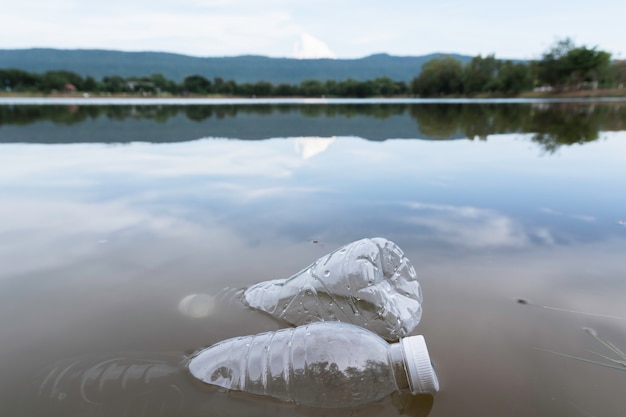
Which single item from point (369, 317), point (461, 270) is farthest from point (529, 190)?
point (369, 317)

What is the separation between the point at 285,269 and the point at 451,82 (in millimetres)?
80764

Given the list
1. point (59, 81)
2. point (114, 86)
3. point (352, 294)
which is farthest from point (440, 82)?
point (352, 294)

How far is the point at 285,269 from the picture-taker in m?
2.87

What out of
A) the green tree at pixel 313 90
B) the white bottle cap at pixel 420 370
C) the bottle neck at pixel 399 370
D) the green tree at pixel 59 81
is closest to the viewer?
the white bottle cap at pixel 420 370

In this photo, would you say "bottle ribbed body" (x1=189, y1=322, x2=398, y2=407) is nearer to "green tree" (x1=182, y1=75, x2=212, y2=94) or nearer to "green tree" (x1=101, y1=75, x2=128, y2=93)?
"green tree" (x1=101, y1=75, x2=128, y2=93)

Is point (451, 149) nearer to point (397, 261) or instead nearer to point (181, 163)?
point (181, 163)

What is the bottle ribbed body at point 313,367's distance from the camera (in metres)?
1.68

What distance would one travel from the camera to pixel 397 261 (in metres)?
2.75

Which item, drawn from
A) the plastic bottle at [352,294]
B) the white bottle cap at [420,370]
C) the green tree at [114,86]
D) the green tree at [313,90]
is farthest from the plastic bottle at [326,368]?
the green tree at [114,86]

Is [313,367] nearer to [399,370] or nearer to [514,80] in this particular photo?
[399,370]

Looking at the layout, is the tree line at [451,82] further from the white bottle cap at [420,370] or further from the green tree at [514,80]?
the white bottle cap at [420,370]

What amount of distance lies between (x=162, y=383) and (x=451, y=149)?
26.7 feet

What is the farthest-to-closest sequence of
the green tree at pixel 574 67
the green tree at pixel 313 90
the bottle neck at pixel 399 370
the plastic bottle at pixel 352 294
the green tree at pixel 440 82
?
the green tree at pixel 313 90 < the green tree at pixel 440 82 < the green tree at pixel 574 67 < the plastic bottle at pixel 352 294 < the bottle neck at pixel 399 370

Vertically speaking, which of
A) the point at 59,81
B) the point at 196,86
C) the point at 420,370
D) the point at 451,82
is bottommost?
the point at 420,370
